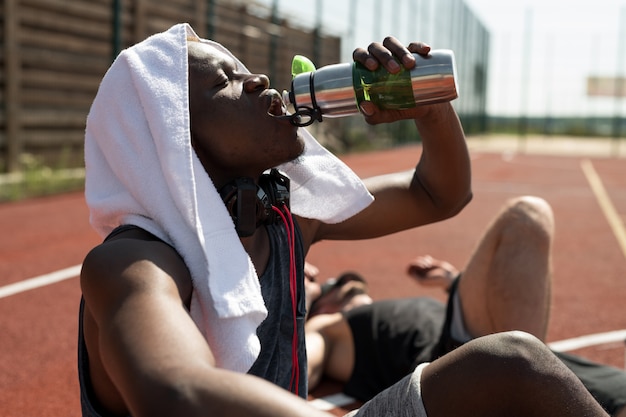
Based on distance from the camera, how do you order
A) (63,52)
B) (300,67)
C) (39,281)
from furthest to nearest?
(63,52) → (39,281) → (300,67)

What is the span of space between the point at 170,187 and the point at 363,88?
0.73 m

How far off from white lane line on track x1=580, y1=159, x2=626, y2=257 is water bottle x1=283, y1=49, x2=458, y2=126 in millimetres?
5210

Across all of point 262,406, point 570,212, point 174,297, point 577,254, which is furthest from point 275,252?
point 570,212

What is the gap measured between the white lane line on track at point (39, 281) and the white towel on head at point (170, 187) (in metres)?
3.21

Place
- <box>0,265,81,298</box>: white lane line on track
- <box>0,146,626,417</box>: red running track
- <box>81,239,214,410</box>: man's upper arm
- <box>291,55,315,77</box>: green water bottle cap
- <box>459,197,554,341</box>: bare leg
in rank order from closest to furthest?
1. <box>81,239,214,410</box>: man's upper arm
2. <box>291,55,315,77</box>: green water bottle cap
3. <box>459,197,554,341</box>: bare leg
4. <box>0,146,626,417</box>: red running track
5. <box>0,265,81,298</box>: white lane line on track

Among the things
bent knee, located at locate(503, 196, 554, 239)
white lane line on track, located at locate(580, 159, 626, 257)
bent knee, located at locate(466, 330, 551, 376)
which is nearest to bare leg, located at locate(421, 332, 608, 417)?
bent knee, located at locate(466, 330, 551, 376)

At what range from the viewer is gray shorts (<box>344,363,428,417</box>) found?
5.04ft

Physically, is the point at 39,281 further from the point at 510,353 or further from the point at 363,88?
the point at 510,353

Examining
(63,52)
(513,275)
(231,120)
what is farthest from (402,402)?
(63,52)

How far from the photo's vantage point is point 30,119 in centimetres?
1081

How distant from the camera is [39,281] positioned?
4.97 metres

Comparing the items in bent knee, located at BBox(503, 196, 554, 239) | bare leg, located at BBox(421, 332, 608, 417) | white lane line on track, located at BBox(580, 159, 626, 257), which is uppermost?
bare leg, located at BBox(421, 332, 608, 417)

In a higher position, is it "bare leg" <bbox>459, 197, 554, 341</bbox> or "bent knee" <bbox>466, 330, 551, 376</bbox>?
"bent knee" <bbox>466, 330, 551, 376</bbox>

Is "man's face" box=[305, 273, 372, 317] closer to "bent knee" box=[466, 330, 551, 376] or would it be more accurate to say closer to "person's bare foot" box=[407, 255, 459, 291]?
"person's bare foot" box=[407, 255, 459, 291]
